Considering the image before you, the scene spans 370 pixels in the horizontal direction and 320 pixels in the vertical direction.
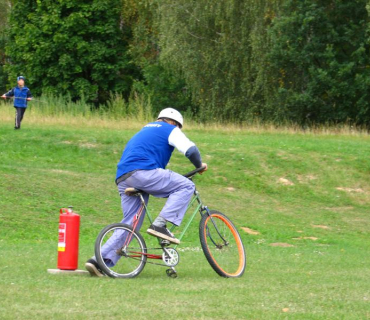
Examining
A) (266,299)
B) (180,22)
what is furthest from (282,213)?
(180,22)

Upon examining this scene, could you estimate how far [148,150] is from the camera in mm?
9062

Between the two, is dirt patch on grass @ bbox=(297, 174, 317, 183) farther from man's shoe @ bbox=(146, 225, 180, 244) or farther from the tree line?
the tree line

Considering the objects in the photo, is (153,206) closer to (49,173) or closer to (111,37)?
(49,173)

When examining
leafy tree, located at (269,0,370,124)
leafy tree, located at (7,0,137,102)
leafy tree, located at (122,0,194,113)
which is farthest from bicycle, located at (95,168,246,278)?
leafy tree, located at (7,0,137,102)

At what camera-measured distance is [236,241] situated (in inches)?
380

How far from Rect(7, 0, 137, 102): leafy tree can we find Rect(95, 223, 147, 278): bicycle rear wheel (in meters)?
41.3

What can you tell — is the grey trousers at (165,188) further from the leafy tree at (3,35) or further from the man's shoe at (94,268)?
the leafy tree at (3,35)

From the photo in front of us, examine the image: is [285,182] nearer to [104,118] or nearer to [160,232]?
[104,118]

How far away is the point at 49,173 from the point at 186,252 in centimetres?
811

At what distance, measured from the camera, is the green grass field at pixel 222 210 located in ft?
23.5

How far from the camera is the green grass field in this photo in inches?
282

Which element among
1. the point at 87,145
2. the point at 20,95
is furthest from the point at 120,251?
the point at 20,95

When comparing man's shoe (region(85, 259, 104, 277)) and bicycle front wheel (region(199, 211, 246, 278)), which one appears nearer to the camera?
man's shoe (region(85, 259, 104, 277))

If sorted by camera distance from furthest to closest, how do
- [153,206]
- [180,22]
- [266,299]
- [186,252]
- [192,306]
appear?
1. [180,22]
2. [153,206]
3. [186,252]
4. [266,299]
5. [192,306]
